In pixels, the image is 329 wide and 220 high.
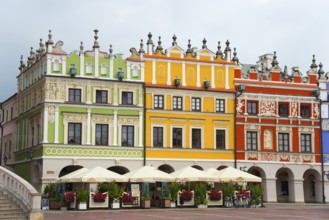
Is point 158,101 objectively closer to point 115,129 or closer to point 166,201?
point 115,129

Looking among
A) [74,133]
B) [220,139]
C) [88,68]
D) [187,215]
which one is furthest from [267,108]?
[187,215]

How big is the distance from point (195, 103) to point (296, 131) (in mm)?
9144

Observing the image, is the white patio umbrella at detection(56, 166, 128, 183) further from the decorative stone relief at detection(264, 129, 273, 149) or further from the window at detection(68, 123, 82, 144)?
the decorative stone relief at detection(264, 129, 273, 149)

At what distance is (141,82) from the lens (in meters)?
46.1

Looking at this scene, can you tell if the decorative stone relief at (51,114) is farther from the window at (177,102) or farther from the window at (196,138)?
the window at (196,138)

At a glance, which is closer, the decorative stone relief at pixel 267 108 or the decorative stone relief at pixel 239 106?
the decorative stone relief at pixel 239 106

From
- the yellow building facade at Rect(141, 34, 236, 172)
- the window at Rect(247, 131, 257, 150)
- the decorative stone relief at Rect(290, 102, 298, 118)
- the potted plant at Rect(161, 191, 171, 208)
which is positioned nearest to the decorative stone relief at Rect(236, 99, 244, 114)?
the yellow building facade at Rect(141, 34, 236, 172)

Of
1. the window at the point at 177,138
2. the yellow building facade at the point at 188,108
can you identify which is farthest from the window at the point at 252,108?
the window at the point at 177,138

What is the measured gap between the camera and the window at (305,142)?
165 feet

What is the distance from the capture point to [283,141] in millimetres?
49812

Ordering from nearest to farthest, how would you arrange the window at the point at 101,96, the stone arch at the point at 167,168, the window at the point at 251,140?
the window at the point at 101,96, the stone arch at the point at 167,168, the window at the point at 251,140

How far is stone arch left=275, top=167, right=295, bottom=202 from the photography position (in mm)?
49562

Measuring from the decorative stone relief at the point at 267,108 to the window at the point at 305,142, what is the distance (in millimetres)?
3250

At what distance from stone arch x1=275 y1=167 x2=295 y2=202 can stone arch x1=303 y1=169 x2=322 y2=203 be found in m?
1.81
